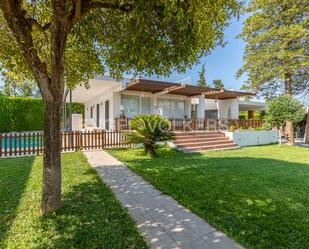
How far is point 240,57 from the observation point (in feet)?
61.4

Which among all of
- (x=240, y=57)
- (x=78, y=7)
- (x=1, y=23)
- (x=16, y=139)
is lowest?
(x=16, y=139)

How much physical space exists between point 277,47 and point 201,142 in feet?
31.9

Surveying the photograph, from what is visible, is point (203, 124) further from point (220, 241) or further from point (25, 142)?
point (220, 241)

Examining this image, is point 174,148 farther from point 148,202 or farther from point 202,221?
point 202,221

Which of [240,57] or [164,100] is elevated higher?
[240,57]

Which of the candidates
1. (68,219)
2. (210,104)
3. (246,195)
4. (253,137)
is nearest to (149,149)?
(246,195)

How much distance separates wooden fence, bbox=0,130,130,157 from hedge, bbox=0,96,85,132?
10.1 meters

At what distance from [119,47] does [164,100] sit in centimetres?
1341

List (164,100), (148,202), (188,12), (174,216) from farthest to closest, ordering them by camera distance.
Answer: (164,100) → (148,202) → (174,216) → (188,12)

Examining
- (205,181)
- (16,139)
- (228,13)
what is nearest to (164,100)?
(16,139)

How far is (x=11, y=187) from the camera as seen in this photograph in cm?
528

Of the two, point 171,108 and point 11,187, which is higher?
point 171,108

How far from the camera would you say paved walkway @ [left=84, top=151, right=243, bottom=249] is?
2979 mm

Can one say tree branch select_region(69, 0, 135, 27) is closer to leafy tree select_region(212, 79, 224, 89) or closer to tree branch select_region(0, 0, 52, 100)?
tree branch select_region(0, 0, 52, 100)
